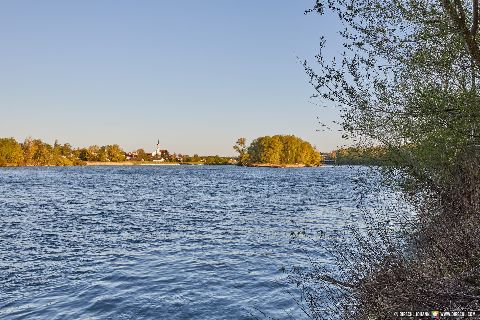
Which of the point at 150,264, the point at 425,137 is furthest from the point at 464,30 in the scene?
the point at 150,264

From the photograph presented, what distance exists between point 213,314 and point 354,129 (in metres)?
8.34

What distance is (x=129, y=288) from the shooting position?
19516mm

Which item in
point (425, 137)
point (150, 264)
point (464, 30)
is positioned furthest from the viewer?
point (150, 264)

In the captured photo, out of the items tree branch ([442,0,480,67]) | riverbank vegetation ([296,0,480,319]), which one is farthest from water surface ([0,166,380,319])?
tree branch ([442,0,480,67])

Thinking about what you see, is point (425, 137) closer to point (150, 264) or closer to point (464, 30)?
point (464, 30)

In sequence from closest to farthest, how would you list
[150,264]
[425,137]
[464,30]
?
[464,30]
[425,137]
[150,264]

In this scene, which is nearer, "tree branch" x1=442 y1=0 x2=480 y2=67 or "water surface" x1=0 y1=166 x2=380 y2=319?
"tree branch" x1=442 y1=0 x2=480 y2=67

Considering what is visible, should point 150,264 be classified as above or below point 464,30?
below

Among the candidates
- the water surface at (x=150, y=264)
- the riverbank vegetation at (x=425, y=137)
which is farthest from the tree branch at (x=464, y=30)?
the water surface at (x=150, y=264)

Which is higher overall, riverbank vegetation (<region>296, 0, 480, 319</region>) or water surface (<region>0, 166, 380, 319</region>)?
riverbank vegetation (<region>296, 0, 480, 319</region>)

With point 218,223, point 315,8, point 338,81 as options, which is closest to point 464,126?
point 338,81

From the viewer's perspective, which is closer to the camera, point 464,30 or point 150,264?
point 464,30

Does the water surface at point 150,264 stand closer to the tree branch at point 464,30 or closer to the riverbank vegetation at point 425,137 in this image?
the riverbank vegetation at point 425,137

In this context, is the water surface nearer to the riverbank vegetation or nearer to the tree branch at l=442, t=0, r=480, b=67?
the riverbank vegetation
